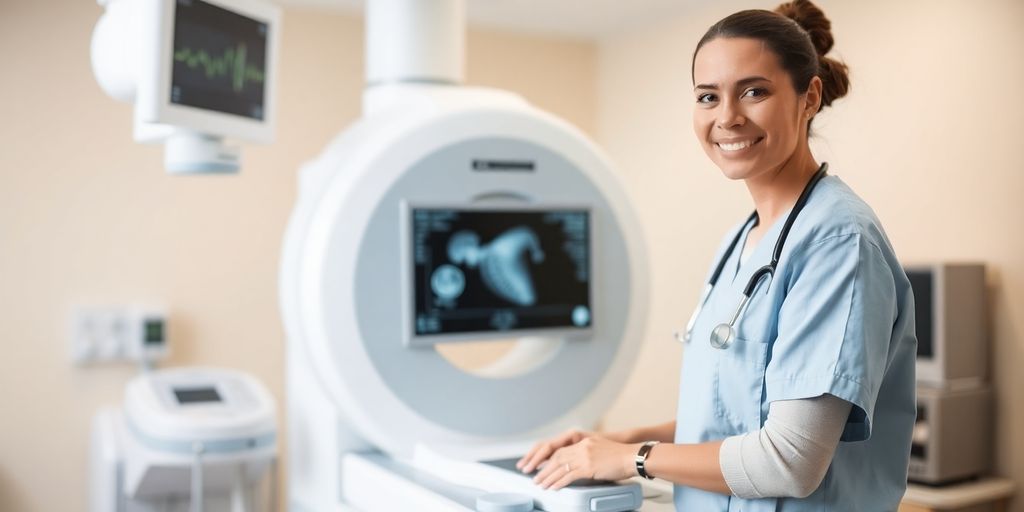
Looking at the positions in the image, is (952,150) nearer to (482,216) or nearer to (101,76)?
(482,216)

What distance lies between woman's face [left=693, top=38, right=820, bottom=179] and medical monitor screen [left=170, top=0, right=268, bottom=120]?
3.26 ft

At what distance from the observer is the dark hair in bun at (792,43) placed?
997 mm

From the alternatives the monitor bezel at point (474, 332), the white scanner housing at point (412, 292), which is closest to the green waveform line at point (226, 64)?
the white scanner housing at point (412, 292)

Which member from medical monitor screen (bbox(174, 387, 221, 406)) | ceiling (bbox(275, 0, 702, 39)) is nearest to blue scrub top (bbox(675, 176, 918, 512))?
medical monitor screen (bbox(174, 387, 221, 406))

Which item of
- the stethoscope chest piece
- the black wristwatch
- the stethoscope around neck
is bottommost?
the black wristwatch

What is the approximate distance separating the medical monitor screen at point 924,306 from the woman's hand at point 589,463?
4.73 ft

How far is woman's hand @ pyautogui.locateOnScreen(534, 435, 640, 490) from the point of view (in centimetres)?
117

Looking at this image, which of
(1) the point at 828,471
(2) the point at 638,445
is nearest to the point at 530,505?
(2) the point at 638,445

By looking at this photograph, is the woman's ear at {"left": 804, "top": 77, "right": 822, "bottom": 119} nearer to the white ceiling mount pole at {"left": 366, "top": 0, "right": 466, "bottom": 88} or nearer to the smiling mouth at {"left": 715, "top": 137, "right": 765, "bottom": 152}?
the smiling mouth at {"left": 715, "top": 137, "right": 765, "bottom": 152}

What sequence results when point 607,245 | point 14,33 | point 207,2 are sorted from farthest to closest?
point 14,33 < point 607,245 < point 207,2

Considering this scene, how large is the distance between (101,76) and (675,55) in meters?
1.62

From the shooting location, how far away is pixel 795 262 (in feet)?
3.29

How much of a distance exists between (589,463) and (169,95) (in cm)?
96

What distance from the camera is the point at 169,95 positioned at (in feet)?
5.34
